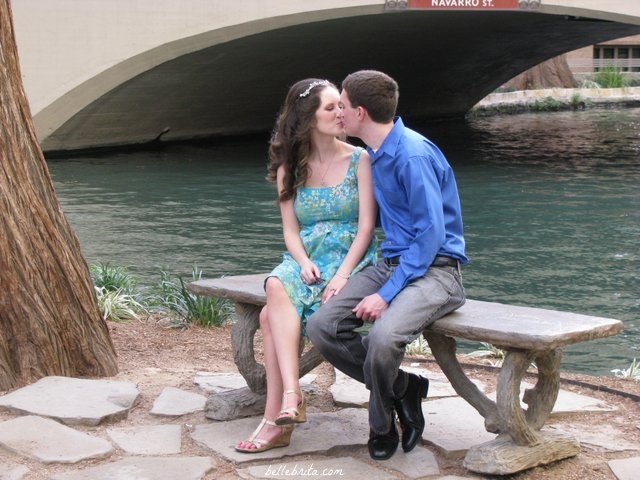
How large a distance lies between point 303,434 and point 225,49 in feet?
51.3

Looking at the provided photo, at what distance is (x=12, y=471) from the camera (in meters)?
4.15

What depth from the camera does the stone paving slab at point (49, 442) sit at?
4340 millimetres

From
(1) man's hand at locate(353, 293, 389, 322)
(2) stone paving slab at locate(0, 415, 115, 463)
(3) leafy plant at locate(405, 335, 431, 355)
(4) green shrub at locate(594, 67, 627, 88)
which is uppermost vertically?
(1) man's hand at locate(353, 293, 389, 322)

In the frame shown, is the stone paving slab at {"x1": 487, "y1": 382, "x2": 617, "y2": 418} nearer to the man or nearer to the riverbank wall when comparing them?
the man

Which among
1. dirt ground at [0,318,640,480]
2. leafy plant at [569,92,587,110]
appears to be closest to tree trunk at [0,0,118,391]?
dirt ground at [0,318,640,480]

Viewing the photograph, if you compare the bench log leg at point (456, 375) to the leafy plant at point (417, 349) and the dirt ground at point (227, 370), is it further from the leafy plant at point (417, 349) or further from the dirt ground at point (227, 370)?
the leafy plant at point (417, 349)

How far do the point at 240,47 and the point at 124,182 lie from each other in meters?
4.87

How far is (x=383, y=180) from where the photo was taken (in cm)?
443

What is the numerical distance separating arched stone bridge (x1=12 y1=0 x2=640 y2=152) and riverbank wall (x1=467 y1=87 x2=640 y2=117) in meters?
4.61

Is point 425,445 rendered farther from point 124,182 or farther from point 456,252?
point 124,182

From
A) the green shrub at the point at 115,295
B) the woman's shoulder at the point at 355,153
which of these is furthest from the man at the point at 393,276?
the green shrub at the point at 115,295

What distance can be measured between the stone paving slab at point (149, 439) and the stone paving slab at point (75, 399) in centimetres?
15

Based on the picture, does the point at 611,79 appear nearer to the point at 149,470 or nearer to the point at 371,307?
the point at 371,307

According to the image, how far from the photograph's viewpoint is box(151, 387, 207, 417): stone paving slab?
16.3ft
